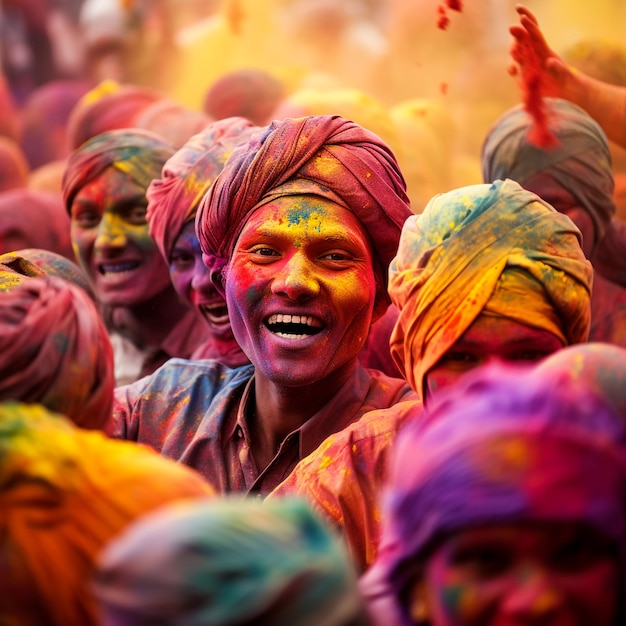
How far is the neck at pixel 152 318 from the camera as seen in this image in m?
7.44

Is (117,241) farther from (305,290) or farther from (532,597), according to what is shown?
(532,597)

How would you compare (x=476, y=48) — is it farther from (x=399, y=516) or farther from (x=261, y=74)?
(x=399, y=516)

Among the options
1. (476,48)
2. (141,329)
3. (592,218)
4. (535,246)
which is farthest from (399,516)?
(476,48)

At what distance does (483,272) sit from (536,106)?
2.86 m

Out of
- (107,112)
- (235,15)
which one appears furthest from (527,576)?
(235,15)

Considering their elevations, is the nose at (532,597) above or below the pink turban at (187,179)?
above

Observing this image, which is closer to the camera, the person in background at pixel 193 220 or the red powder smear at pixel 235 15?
the person in background at pixel 193 220

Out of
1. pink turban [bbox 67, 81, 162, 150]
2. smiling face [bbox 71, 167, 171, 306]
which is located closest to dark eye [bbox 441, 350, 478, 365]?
smiling face [bbox 71, 167, 171, 306]

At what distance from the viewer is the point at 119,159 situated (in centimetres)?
736

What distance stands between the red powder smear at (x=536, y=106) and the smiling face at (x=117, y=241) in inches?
76.4

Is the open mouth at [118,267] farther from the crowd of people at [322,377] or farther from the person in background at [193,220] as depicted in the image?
the person in background at [193,220]

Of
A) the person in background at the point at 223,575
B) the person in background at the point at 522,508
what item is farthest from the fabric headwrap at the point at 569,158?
the person in background at the point at 223,575

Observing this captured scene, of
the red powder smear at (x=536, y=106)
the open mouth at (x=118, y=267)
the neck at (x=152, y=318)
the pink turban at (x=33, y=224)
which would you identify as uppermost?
the red powder smear at (x=536, y=106)

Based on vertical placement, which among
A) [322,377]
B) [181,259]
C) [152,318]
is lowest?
[152,318]
